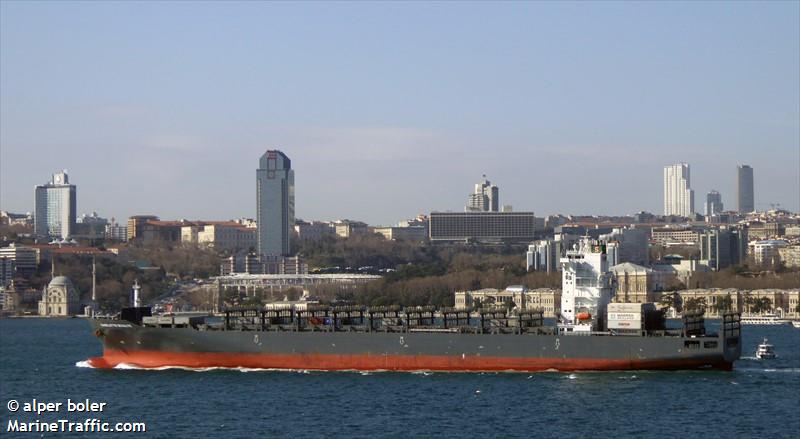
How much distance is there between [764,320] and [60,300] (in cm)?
6925

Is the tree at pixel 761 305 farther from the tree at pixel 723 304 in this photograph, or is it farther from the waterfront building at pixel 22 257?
the waterfront building at pixel 22 257

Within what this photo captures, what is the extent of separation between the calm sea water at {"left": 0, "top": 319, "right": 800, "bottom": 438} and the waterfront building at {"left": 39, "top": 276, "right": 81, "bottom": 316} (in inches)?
3582

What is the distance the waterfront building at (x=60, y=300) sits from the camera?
497ft

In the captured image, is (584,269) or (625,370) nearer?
(625,370)

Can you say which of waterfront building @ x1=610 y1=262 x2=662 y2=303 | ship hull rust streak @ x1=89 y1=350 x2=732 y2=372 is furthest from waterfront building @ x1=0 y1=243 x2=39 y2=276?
ship hull rust streak @ x1=89 y1=350 x2=732 y2=372

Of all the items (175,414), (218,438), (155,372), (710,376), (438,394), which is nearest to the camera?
(218,438)

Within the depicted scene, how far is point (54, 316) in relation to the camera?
14975cm

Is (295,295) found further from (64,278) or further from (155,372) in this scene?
(155,372)

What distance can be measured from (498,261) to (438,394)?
452ft

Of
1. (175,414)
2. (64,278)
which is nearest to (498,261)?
(64,278)

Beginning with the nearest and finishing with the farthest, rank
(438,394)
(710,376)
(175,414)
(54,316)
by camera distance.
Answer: (175,414), (438,394), (710,376), (54,316)

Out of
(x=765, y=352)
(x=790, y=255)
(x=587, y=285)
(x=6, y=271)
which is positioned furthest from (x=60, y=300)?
(x=587, y=285)

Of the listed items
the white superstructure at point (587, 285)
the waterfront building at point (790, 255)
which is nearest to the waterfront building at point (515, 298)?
the waterfront building at point (790, 255)

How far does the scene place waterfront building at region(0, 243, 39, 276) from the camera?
178 meters
